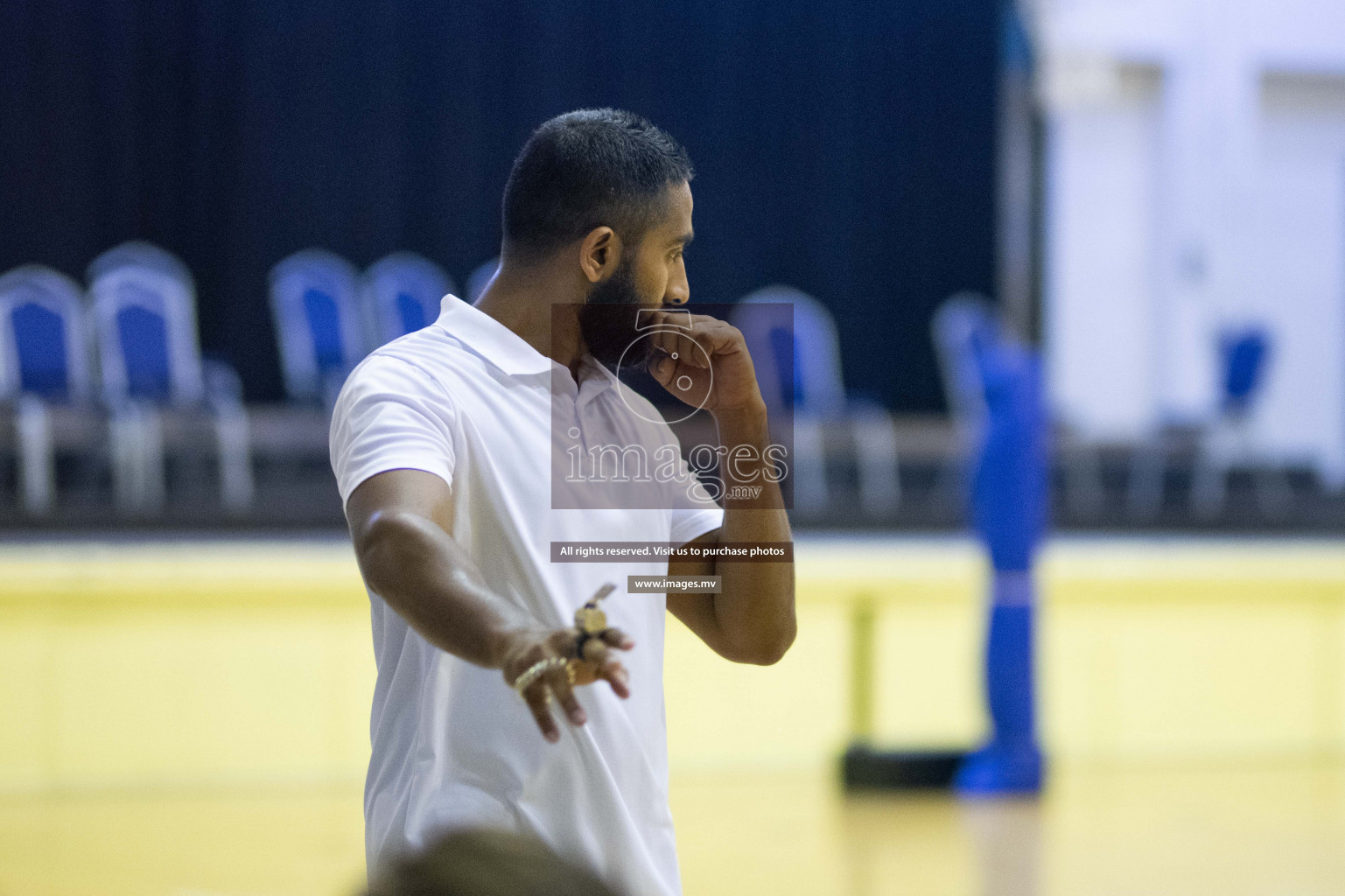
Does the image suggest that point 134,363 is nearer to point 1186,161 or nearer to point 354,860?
point 354,860

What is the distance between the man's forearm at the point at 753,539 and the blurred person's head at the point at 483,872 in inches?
14.0

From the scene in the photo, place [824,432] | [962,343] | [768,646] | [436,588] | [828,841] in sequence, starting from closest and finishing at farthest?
[436,588], [768,646], [828,841], [824,432], [962,343]

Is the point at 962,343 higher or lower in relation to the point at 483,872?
higher

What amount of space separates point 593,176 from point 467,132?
591 centimetres

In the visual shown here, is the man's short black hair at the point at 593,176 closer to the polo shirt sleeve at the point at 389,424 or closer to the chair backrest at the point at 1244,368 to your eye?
the polo shirt sleeve at the point at 389,424

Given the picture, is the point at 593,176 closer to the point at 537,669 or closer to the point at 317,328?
the point at 537,669

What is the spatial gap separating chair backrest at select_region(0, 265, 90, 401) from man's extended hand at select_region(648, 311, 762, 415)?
4246 mm

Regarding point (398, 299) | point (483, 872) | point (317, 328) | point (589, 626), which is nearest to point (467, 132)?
point (398, 299)

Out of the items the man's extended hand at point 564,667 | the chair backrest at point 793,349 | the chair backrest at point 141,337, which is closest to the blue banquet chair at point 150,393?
the chair backrest at point 141,337

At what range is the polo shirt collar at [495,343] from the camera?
0.97 m

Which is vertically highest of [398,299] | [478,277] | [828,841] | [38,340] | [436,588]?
[478,277]

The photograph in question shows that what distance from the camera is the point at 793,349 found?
36.2 inches

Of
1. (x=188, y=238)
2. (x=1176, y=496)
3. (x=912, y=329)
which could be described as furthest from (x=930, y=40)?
(x=188, y=238)

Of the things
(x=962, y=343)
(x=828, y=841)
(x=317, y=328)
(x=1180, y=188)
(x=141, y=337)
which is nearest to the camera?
(x=828, y=841)
